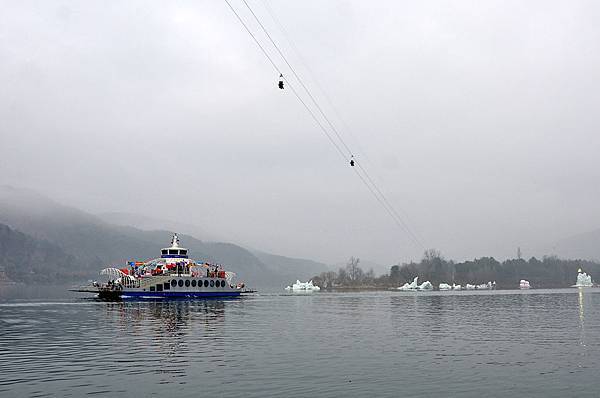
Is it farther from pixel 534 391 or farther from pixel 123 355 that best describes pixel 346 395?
pixel 123 355

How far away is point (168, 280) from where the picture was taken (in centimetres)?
13500

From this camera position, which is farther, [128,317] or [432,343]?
[128,317]

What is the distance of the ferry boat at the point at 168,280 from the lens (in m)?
132

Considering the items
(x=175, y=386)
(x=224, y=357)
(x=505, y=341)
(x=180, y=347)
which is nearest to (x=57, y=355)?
(x=180, y=347)

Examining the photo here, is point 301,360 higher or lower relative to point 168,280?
lower

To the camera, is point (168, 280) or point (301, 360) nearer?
point (301, 360)

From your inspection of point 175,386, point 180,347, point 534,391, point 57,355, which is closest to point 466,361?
point 534,391

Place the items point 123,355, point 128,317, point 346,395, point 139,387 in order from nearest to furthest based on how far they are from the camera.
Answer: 1. point 346,395
2. point 139,387
3. point 123,355
4. point 128,317

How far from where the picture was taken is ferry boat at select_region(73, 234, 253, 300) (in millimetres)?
131875

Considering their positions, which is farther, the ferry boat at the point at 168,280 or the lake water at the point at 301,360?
the ferry boat at the point at 168,280

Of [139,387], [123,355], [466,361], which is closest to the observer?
[139,387]

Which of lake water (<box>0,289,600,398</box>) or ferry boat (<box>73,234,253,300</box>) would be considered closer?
lake water (<box>0,289,600,398</box>)

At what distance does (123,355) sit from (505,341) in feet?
114

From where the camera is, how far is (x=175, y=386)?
30.5 metres
